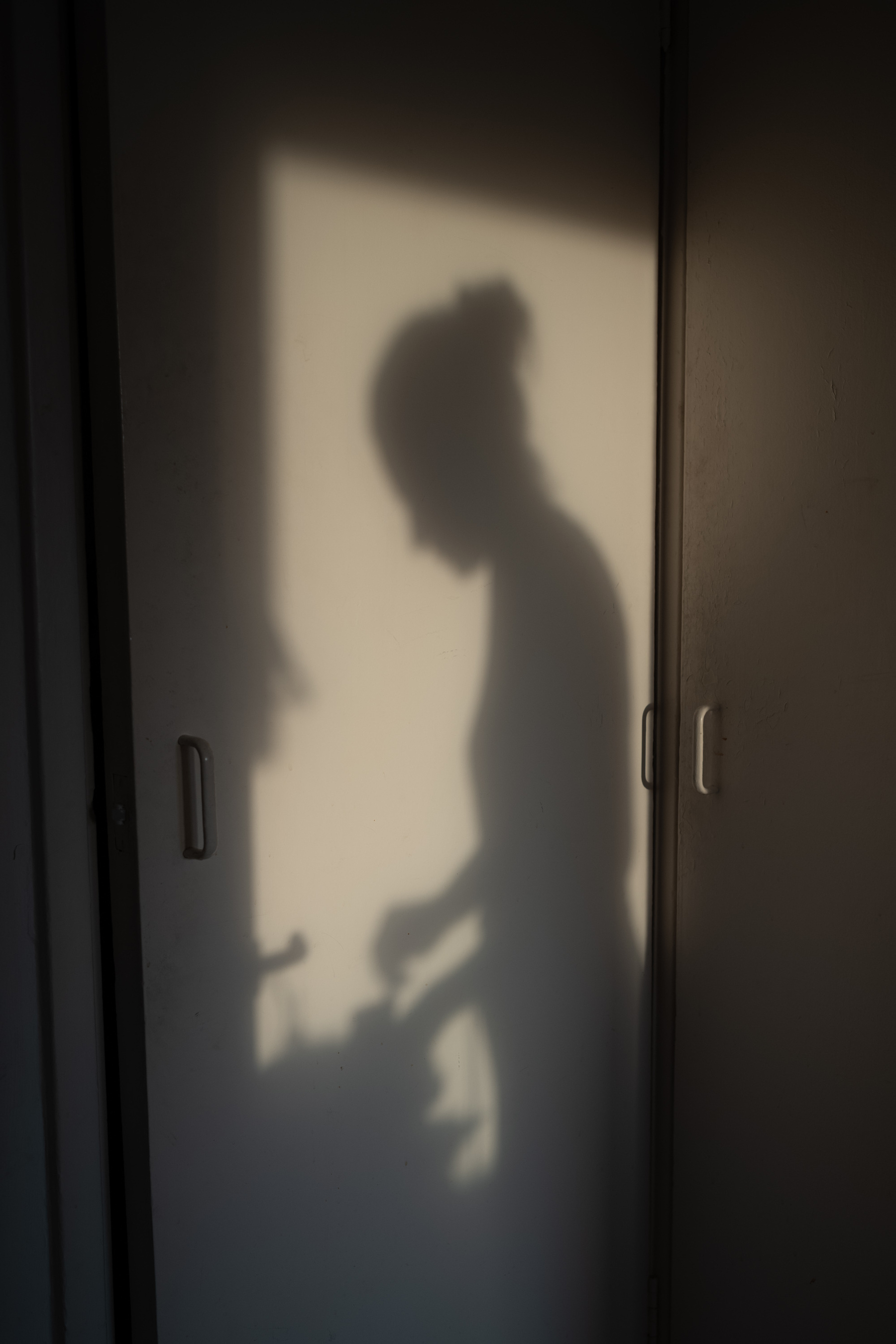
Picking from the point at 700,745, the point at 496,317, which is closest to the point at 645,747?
the point at 700,745

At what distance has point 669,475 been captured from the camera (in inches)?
60.1

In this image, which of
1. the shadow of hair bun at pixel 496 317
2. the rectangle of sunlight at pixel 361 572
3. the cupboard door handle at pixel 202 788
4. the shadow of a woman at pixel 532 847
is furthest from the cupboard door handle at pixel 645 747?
the cupboard door handle at pixel 202 788

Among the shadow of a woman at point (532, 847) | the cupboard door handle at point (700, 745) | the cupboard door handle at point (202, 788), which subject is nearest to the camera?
the cupboard door handle at point (202, 788)

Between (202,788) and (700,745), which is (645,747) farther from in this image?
(202,788)

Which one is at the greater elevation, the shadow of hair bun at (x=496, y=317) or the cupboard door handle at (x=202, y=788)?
the shadow of hair bun at (x=496, y=317)

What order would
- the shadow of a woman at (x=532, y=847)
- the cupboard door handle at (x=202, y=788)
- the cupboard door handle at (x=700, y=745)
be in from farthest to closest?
the cupboard door handle at (x=700, y=745) → the shadow of a woman at (x=532, y=847) → the cupboard door handle at (x=202, y=788)

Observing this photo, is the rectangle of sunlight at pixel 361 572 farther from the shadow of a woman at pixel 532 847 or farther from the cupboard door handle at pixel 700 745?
the cupboard door handle at pixel 700 745

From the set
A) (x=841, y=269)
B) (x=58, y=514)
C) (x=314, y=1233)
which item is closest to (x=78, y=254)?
(x=58, y=514)

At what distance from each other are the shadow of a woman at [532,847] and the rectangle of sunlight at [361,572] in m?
0.03

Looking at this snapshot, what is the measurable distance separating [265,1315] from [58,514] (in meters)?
1.00

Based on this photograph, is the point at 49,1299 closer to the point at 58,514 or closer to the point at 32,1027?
the point at 32,1027

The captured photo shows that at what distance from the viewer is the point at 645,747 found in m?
1.55

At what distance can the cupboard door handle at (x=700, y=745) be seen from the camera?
4.90ft

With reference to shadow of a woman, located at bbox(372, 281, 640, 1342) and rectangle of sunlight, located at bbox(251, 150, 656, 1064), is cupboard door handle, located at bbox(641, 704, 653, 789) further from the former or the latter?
rectangle of sunlight, located at bbox(251, 150, 656, 1064)
